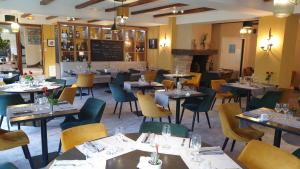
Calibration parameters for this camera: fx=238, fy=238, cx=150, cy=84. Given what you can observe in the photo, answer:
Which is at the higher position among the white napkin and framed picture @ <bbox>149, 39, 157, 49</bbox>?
framed picture @ <bbox>149, 39, 157, 49</bbox>

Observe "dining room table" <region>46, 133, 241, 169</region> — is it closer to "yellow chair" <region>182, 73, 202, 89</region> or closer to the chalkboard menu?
"yellow chair" <region>182, 73, 202, 89</region>

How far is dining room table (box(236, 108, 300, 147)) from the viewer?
2.86 metres

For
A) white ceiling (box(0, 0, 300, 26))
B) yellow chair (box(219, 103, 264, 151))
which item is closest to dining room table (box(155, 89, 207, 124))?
yellow chair (box(219, 103, 264, 151))

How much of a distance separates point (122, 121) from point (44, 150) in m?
2.22

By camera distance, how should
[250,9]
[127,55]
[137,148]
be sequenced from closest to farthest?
[137,148] < [250,9] < [127,55]

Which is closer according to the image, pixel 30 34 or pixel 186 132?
pixel 186 132

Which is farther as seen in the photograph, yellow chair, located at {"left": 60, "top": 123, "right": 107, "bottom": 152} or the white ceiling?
the white ceiling

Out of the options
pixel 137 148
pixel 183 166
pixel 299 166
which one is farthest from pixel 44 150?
pixel 299 166

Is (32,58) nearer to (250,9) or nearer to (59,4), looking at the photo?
(59,4)

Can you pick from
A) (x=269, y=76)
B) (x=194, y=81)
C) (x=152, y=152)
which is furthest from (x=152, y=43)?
(x=152, y=152)

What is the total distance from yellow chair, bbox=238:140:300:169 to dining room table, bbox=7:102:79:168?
2.24 metres

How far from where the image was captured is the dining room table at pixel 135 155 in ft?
5.97

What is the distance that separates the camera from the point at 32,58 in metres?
15.2

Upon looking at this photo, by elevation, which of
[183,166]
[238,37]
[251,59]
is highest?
[238,37]
